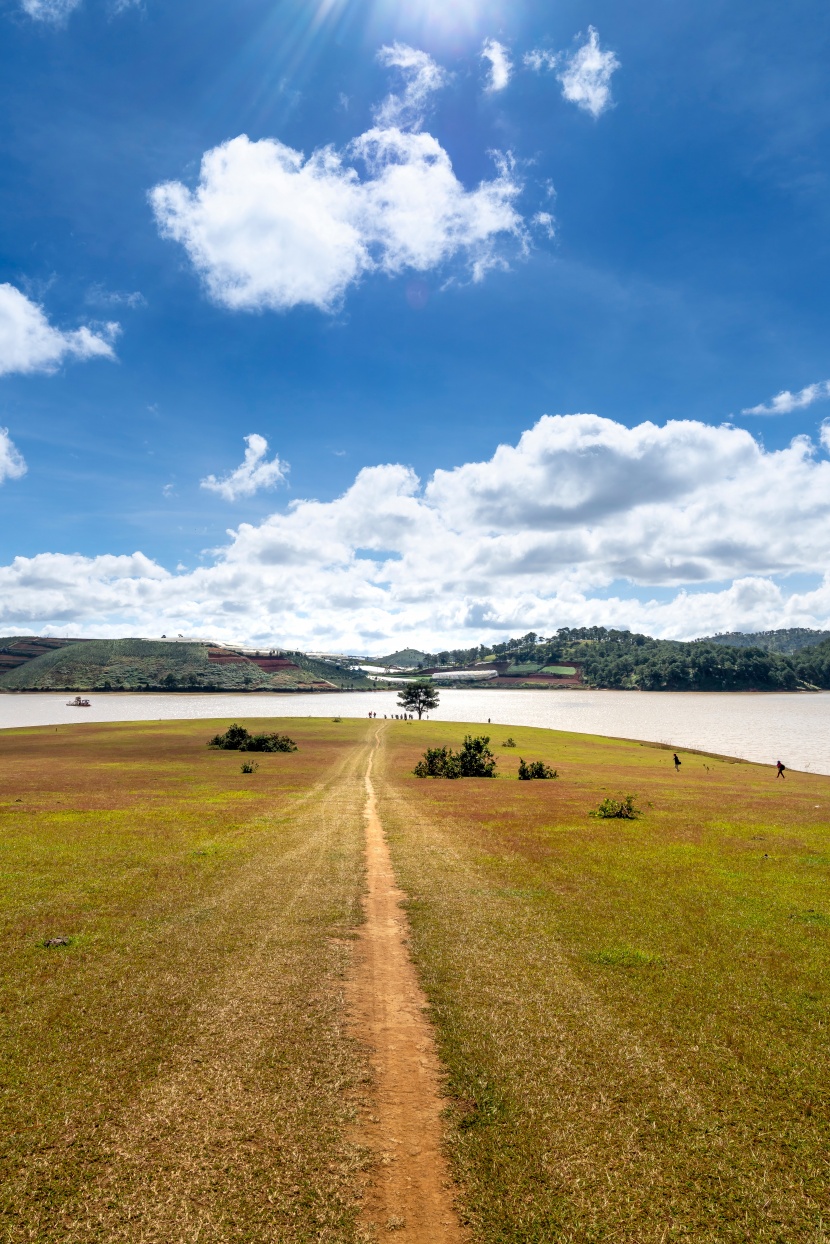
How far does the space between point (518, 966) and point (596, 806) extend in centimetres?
2402

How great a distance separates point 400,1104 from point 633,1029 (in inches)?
190

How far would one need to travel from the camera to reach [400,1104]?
30.6 ft

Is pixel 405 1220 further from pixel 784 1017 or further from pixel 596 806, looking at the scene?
pixel 596 806

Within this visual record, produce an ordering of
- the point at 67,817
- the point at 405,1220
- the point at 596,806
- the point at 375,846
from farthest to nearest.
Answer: the point at 596,806 → the point at 67,817 → the point at 375,846 → the point at 405,1220

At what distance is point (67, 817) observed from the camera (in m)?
30.3

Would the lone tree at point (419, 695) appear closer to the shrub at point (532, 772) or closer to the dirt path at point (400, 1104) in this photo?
the shrub at point (532, 772)

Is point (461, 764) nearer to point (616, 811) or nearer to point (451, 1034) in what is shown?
point (616, 811)

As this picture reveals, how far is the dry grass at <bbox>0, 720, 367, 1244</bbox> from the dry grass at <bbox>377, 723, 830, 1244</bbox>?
224 cm

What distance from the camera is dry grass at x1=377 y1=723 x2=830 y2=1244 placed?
757 cm

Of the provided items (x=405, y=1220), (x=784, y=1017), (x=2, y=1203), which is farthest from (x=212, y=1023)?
(x=784, y=1017)

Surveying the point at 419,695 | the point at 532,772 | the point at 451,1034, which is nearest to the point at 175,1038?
the point at 451,1034

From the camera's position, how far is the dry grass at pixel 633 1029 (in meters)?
7.57

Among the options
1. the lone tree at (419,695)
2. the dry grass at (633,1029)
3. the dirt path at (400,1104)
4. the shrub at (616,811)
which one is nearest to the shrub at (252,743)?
the shrub at (616,811)

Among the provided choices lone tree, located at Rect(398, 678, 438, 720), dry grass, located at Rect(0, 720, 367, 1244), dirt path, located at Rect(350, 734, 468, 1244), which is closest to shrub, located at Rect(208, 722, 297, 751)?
dry grass, located at Rect(0, 720, 367, 1244)
